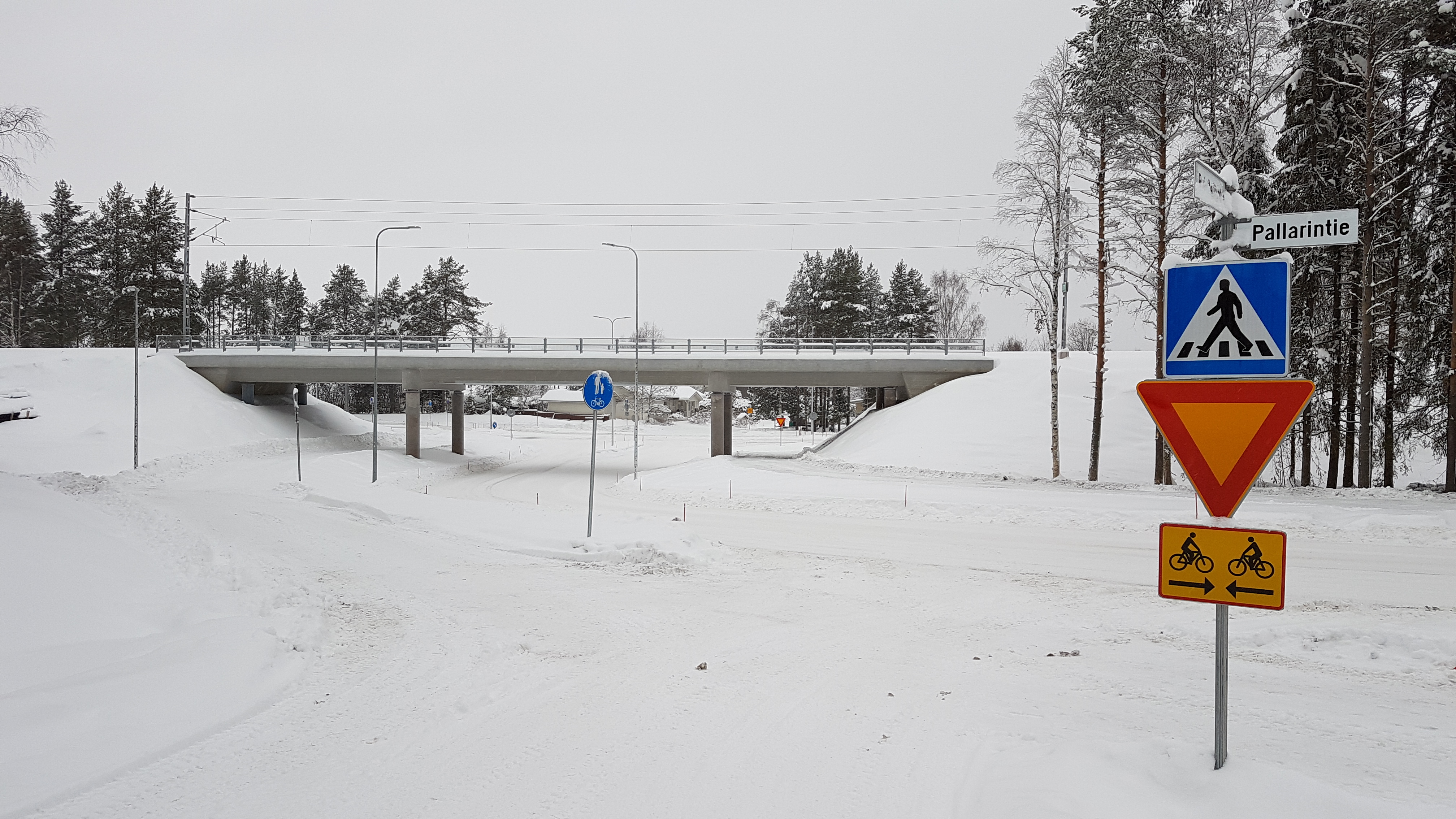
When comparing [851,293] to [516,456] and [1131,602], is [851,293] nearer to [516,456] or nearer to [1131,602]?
[516,456]

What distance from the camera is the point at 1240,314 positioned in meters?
4.30

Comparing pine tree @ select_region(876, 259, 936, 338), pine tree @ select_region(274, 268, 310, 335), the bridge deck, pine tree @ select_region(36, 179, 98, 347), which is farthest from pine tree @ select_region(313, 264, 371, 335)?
pine tree @ select_region(876, 259, 936, 338)

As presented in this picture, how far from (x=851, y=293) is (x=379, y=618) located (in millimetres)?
67347

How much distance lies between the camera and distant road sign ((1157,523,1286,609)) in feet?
13.3

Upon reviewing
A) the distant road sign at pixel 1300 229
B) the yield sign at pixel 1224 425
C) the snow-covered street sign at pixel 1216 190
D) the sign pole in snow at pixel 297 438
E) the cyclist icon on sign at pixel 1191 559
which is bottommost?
the sign pole in snow at pixel 297 438

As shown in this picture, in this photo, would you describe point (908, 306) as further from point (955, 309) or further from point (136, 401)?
point (136, 401)

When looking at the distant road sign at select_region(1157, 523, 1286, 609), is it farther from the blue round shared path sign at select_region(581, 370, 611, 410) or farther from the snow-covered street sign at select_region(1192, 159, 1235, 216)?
the blue round shared path sign at select_region(581, 370, 611, 410)

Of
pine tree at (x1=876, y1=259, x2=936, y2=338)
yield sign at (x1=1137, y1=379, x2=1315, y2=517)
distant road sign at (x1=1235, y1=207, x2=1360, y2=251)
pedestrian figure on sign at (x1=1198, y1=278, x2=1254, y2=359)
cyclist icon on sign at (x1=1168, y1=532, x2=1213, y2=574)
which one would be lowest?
cyclist icon on sign at (x1=1168, y1=532, x2=1213, y2=574)

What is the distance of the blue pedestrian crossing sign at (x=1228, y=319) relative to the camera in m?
4.21

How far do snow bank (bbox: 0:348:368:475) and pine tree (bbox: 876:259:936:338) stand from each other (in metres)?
48.0

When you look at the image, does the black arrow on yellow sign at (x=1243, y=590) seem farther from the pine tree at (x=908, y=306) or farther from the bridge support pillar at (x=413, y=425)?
the pine tree at (x=908, y=306)

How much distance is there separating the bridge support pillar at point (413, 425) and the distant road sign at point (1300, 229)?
1687 inches

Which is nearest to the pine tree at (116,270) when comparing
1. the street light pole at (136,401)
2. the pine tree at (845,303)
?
the street light pole at (136,401)

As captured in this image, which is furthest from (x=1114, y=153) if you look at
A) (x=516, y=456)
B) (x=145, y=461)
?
(x=516, y=456)
